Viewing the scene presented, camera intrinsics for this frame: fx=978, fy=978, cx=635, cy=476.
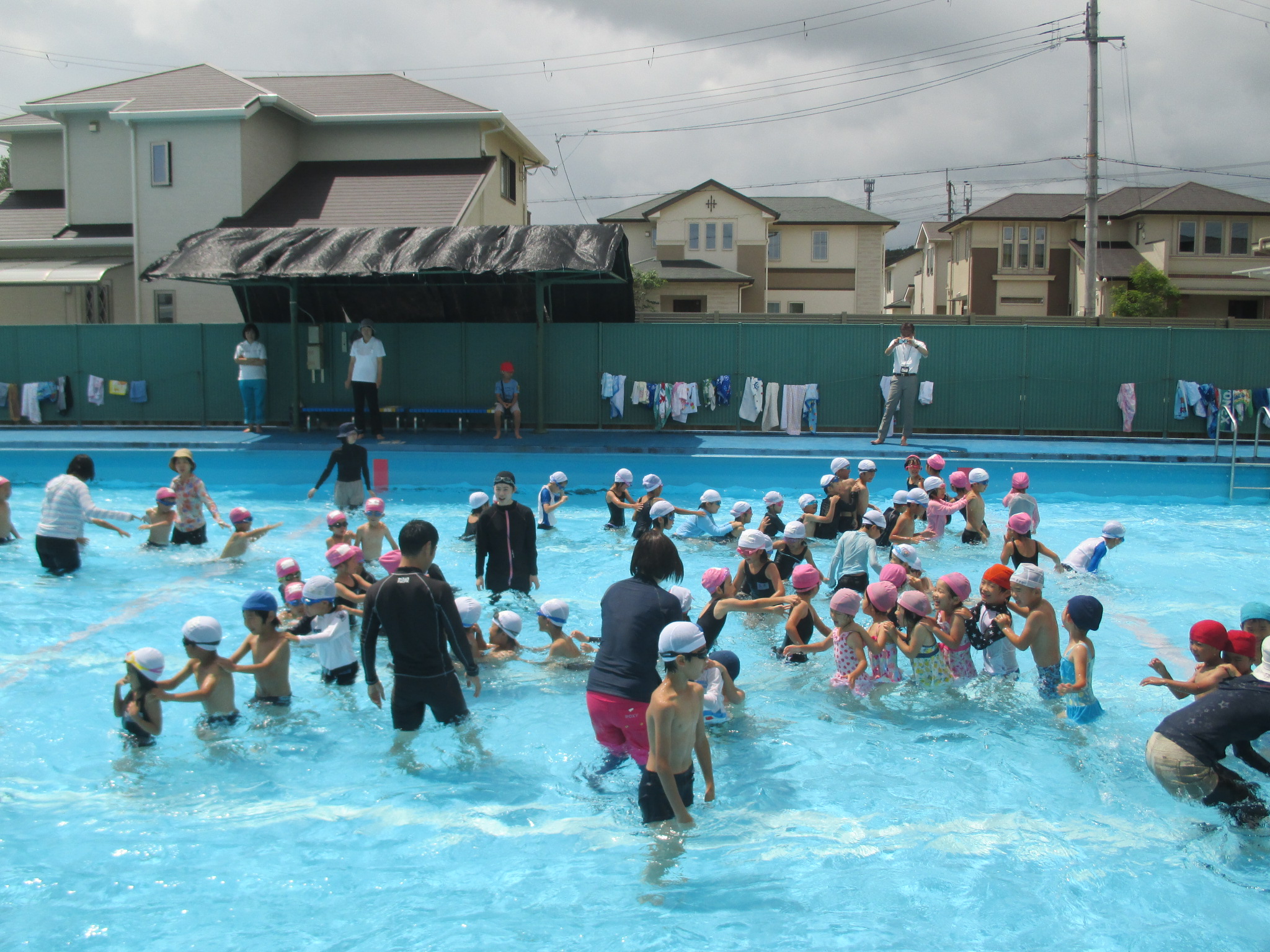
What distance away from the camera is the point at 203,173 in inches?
927

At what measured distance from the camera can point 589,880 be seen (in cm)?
507

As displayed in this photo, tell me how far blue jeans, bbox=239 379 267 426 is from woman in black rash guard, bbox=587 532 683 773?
16.4 metres

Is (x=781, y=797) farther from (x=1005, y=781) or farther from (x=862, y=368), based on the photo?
(x=862, y=368)

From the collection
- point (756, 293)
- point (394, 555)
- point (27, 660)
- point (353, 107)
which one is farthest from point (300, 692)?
point (756, 293)

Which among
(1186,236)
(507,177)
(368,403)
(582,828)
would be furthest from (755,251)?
(582,828)

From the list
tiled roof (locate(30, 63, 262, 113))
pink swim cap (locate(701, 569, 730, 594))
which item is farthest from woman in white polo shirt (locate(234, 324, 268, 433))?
pink swim cap (locate(701, 569, 730, 594))

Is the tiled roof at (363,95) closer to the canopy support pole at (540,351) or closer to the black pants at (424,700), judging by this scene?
the canopy support pole at (540,351)

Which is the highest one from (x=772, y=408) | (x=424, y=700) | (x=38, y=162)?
(x=38, y=162)

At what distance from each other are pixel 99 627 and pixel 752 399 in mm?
13634

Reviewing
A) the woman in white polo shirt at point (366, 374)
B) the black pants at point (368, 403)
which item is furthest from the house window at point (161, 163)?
the black pants at point (368, 403)

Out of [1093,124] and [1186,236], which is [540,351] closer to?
[1093,124]

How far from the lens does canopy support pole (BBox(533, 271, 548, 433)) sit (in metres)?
18.2

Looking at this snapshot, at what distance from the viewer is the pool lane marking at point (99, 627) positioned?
7.82 m

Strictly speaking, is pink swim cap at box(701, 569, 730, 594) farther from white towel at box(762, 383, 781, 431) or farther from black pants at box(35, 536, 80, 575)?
white towel at box(762, 383, 781, 431)
